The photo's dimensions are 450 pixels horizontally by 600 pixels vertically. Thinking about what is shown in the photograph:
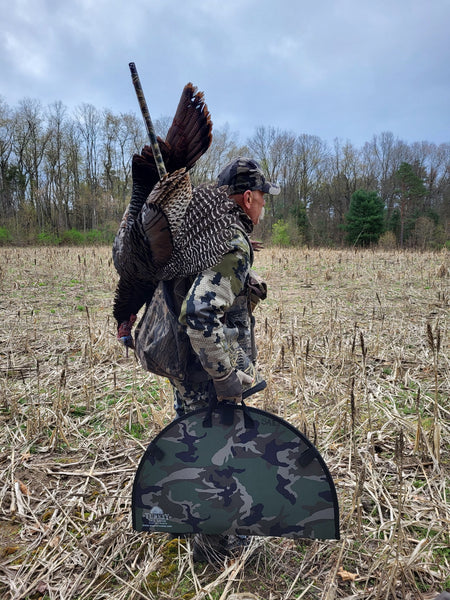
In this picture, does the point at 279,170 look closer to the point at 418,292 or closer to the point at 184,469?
the point at 418,292

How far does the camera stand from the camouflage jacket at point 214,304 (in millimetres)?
1370

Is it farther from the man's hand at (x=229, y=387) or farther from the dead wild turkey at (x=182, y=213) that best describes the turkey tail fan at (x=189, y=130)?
the man's hand at (x=229, y=387)

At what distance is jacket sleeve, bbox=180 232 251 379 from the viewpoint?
4.49ft

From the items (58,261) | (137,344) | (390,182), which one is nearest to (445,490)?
(137,344)

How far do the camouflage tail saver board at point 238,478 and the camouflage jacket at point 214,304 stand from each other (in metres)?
0.26

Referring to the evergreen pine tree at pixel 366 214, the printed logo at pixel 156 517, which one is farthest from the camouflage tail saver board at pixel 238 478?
the evergreen pine tree at pixel 366 214

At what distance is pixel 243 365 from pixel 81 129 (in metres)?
44.8

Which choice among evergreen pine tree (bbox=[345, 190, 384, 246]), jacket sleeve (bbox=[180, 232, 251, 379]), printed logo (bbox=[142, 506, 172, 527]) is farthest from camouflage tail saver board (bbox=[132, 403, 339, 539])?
evergreen pine tree (bbox=[345, 190, 384, 246])

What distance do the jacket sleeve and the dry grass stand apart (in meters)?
0.78

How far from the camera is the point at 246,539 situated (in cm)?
188

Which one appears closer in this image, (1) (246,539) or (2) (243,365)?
(2) (243,365)

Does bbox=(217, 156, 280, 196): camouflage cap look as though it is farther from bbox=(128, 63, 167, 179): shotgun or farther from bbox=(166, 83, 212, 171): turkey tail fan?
bbox=(128, 63, 167, 179): shotgun

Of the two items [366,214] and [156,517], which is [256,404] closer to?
[156,517]

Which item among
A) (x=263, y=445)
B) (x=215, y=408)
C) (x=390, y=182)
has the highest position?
(x=390, y=182)
